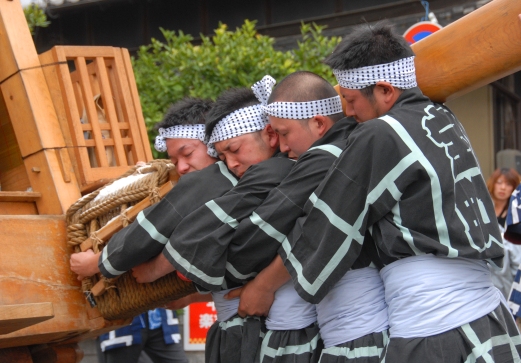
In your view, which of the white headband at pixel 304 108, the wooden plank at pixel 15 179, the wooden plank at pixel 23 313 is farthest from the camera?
the wooden plank at pixel 15 179

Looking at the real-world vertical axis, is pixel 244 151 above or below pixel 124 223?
above

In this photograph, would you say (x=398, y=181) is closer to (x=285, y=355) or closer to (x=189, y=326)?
(x=285, y=355)

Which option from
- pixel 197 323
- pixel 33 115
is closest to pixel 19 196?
pixel 33 115

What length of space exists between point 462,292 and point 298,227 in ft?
1.89

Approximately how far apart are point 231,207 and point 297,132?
39 cm

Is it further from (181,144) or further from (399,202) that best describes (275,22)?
(399,202)

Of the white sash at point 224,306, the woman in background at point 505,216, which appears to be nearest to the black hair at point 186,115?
the white sash at point 224,306

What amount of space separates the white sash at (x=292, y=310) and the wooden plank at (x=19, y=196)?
1.37 meters

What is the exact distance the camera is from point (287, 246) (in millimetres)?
2439

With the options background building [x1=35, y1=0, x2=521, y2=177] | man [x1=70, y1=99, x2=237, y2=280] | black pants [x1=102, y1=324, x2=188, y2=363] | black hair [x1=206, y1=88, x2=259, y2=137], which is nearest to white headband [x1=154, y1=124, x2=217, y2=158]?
black hair [x1=206, y1=88, x2=259, y2=137]

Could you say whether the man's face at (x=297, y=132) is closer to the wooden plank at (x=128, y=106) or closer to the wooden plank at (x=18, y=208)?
the wooden plank at (x=128, y=106)

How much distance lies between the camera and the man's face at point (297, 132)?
266cm

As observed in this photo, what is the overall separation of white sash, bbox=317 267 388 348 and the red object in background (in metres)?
4.33

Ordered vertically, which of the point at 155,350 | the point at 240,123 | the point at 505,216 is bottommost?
the point at 155,350
